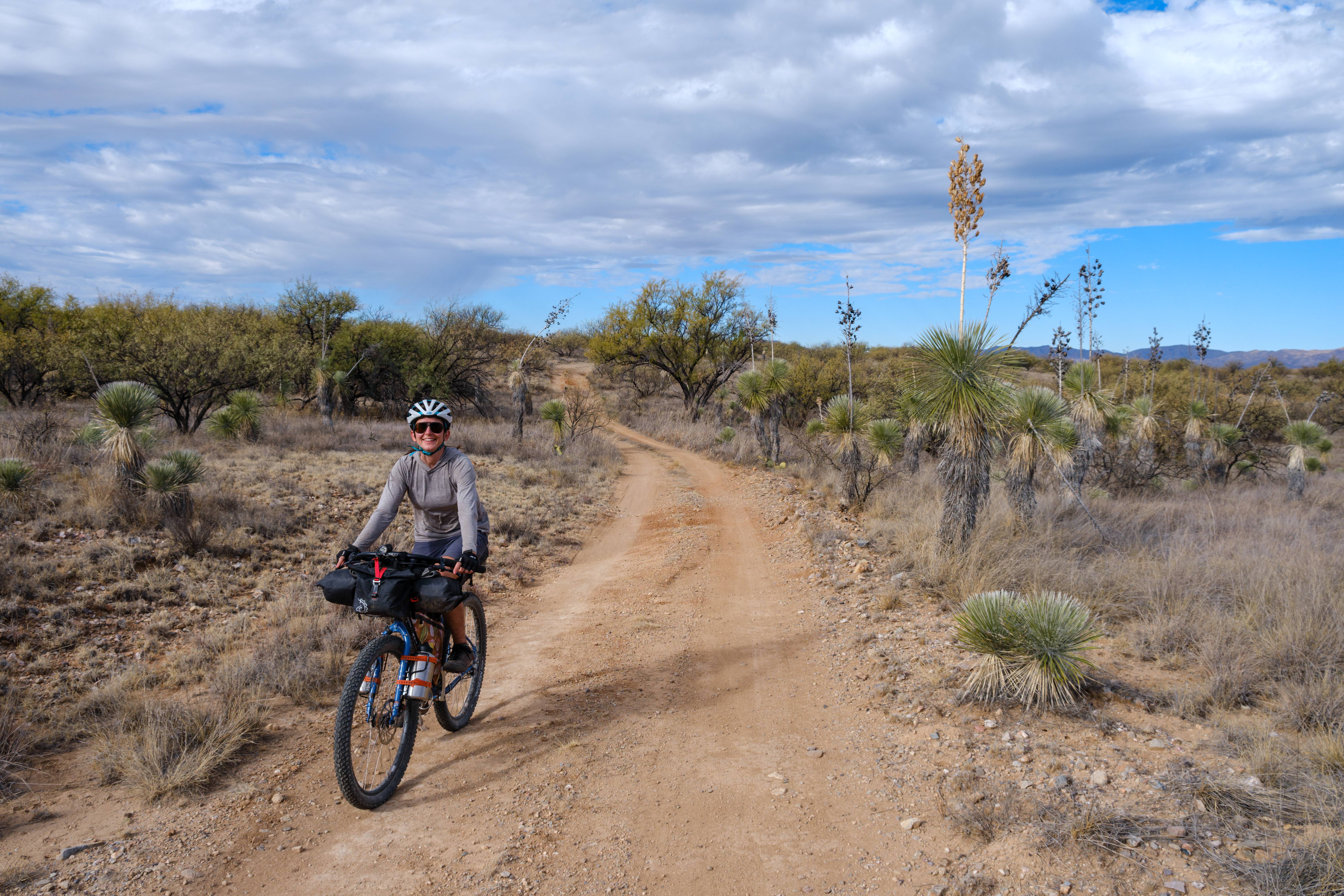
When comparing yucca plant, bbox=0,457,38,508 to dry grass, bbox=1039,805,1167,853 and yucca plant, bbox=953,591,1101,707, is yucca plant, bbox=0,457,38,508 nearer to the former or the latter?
yucca plant, bbox=953,591,1101,707

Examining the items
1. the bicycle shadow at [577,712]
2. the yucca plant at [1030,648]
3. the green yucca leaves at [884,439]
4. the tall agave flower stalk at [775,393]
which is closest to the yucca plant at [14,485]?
the bicycle shadow at [577,712]

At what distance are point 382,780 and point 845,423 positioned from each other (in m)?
11.5

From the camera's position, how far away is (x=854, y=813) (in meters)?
3.72

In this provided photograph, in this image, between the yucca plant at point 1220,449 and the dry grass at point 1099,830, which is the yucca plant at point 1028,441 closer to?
the dry grass at point 1099,830

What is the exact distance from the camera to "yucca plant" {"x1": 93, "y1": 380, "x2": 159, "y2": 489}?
855 centimetres

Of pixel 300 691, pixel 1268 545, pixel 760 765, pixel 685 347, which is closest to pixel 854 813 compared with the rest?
pixel 760 765

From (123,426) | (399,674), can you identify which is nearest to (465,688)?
(399,674)

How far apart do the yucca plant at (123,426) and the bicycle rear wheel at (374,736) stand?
654cm

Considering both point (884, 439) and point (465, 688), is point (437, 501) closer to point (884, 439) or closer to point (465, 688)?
point (465, 688)

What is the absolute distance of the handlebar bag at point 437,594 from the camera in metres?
3.65

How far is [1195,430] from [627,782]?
21.4 m

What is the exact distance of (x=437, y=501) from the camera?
432cm

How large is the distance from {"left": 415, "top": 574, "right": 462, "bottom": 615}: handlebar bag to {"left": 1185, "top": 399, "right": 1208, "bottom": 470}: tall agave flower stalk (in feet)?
72.4

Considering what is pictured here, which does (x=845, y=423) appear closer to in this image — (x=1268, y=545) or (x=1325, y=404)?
(x=1268, y=545)
